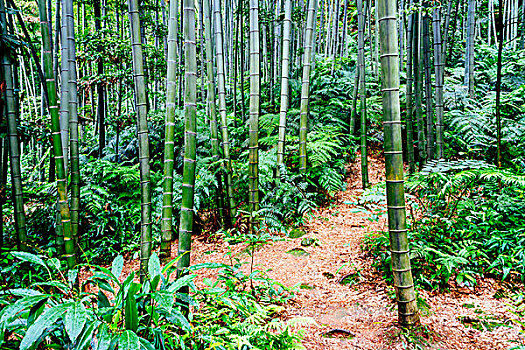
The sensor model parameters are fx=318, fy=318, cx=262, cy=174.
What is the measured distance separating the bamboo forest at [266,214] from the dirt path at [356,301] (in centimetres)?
1

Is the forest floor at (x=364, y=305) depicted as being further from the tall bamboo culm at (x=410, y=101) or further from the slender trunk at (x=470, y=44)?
the slender trunk at (x=470, y=44)

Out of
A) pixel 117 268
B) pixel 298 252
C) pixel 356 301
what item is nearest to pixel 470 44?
pixel 298 252

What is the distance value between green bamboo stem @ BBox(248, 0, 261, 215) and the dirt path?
0.64 meters

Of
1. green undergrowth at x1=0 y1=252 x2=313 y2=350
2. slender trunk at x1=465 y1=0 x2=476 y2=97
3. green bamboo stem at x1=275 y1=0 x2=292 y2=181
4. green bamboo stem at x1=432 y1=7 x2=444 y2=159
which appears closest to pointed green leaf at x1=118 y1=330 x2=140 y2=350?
green undergrowth at x1=0 y1=252 x2=313 y2=350

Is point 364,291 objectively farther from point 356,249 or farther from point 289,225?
point 289,225

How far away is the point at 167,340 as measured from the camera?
59.7 inches

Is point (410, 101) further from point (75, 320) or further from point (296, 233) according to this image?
point (75, 320)

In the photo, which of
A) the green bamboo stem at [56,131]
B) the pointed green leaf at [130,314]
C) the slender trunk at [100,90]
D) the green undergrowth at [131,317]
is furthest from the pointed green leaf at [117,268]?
the slender trunk at [100,90]

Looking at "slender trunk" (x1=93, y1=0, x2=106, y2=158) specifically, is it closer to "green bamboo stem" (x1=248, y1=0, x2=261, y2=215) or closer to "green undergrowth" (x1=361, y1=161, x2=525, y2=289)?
"green bamboo stem" (x1=248, y1=0, x2=261, y2=215)

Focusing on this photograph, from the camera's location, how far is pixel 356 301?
2236mm

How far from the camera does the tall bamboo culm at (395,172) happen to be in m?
1.67

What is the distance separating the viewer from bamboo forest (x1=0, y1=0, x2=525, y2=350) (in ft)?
5.33

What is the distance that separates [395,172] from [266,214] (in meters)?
2.06

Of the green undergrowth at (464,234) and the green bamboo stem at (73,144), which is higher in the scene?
the green bamboo stem at (73,144)
